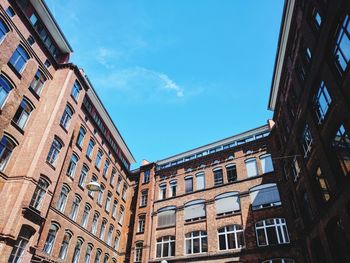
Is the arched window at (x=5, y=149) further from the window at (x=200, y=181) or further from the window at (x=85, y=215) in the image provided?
the window at (x=200, y=181)

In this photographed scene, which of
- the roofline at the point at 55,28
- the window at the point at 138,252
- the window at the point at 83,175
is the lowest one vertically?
the window at the point at 138,252

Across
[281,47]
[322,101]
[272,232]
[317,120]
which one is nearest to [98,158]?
[272,232]

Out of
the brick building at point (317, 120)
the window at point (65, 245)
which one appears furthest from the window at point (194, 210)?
the window at point (65, 245)

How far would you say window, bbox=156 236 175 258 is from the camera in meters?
24.7

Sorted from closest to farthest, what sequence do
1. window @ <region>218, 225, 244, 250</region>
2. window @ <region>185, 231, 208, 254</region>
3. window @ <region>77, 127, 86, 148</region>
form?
1. window @ <region>218, 225, 244, 250</region>
2. window @ <region>185, 231, 208, 254</region>
3. window @ <region>77, 127, 86, 148</region>

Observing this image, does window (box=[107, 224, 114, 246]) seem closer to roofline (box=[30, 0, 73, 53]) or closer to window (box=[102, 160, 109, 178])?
window (box=[102, 160, 109, 178])

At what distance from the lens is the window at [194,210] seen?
82.5 ft

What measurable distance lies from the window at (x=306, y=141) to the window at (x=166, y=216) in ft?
49.6

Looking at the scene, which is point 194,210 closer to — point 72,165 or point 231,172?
point 231,172

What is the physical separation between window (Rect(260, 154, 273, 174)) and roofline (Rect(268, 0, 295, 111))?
16.1 ft

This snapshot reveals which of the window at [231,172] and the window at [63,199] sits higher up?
the window at [231,172]

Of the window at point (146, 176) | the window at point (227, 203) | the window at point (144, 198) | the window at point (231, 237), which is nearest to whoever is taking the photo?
the window at point (231, 237)

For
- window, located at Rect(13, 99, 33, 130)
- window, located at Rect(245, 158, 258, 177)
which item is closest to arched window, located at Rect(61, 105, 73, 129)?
window, located at Rect(13, 99, 33, 130)

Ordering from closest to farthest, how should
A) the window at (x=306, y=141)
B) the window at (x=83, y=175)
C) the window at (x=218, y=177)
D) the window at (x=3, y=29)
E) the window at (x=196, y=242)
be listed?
the window at (x=306, y=141) → the window at (x=3, y=29) → the window at (x=196, y=242) → the window at (x=83, y=175) → the window at (x=218, y=177)
